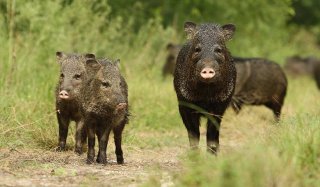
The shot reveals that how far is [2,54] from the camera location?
10328 millimetres

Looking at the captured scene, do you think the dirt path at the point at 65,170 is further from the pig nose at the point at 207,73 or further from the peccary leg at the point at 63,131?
the pig nose at the point at 207,73

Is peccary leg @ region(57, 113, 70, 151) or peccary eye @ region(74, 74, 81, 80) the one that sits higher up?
peccary eye @ region(74, 74, 81, 80)

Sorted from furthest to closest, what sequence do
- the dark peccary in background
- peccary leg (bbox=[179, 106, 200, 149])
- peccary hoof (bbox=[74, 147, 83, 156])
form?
the dark peccary in background → peccary hoof (bbox=[74, 147, 83, 156]) → peccary leg (bbox=[179, 106, 200, 149])

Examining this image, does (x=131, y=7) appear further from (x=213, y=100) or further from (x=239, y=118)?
(x=213, y=100)

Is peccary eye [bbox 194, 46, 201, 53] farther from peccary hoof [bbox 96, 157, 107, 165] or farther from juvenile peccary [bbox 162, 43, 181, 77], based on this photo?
juvenile peccary [bbox 162, 43, 181, 77]

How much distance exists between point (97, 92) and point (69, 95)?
990 millimetres

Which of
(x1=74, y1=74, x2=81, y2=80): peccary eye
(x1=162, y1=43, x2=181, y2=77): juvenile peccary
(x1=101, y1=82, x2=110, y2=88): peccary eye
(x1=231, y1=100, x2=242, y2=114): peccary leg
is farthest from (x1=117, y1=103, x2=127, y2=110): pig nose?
(x1=162, y1=43, x2=181, y2=77): juvenile peccary

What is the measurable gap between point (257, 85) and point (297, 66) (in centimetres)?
1143

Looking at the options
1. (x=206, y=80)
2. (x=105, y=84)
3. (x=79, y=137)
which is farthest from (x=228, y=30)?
(x=79, y=137)

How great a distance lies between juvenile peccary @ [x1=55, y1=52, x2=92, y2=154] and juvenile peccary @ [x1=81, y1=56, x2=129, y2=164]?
76 cm

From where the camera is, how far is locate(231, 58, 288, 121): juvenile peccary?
12414 millimetres

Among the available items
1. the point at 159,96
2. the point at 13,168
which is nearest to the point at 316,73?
the point at 159,96

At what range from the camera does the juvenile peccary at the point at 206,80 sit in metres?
7.07

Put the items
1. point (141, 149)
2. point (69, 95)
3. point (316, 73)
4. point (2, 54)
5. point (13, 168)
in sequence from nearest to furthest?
point (13, 168) → point (69, 95) → point (141, 149) → point (2, 54) → point (316, 73)
